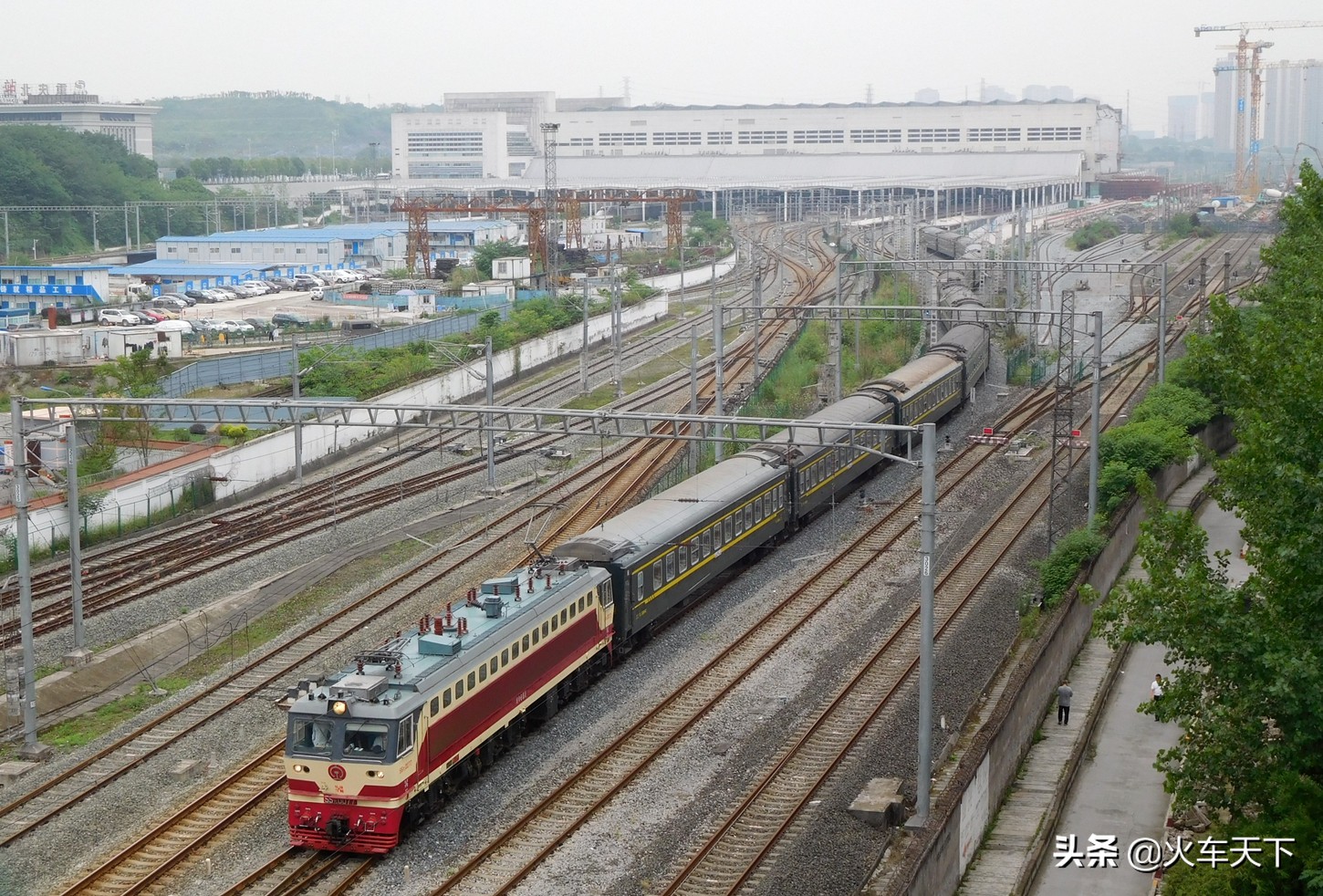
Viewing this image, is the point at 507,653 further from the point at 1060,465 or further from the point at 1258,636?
the point at 1060,465

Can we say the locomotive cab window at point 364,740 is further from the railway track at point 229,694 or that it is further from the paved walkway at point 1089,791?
the paved walkway at point 1089,791

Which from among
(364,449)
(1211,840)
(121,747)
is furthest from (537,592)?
(364,449)

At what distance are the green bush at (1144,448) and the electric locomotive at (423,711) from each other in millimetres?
20158

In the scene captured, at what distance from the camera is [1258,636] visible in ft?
53.1

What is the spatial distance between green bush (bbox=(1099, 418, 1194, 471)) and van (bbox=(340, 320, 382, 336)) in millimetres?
36721

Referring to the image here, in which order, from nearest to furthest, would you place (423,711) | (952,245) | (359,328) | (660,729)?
1. (423,711)
2. (660,729)
3. (359,328)
4. (952,245)

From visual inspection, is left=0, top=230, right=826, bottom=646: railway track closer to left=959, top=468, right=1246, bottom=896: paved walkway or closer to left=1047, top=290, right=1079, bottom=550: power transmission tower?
left=1047, top=290, right=1079, bottom=550: power transmission tower

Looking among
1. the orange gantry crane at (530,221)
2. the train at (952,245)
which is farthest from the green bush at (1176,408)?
the orange gantry crane at (530,221)

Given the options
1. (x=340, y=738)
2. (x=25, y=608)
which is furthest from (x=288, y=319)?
(x=340, y=738)

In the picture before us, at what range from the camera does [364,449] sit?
4741 centimetres

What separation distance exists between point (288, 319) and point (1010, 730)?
186 ft

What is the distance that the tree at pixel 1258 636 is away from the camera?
15.5 m

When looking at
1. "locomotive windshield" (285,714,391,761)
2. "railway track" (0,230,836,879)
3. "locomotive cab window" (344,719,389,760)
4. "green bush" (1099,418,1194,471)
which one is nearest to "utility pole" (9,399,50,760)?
"railway track" (0,230,836,879)

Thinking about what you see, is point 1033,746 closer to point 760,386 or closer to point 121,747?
point 121,747
